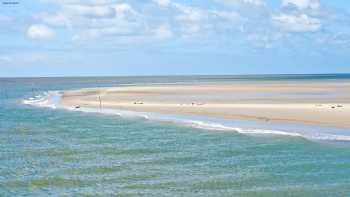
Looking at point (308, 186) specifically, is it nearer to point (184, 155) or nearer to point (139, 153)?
point (184, 155)

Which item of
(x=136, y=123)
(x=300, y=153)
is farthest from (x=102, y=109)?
(x=300, y=153)

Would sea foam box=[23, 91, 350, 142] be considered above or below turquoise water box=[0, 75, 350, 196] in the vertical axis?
below

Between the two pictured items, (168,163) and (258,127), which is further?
(258,127)

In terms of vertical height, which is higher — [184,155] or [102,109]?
[184,155]

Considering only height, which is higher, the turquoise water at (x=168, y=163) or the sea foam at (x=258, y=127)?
the turquoise water at (x=168, y=163)

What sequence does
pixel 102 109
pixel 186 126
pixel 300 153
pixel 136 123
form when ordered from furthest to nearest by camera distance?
pixel 102 109 < pixel 136 123 < pixel 186 126 < pixel 300 153

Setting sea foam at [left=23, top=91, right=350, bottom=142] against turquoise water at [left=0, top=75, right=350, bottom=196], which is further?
sea foam at [left=23, top=91, right=350, bottom=142]

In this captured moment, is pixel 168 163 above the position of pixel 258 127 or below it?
above

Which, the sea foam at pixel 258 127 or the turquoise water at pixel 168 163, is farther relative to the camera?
the sea foam at pixel 258 127
